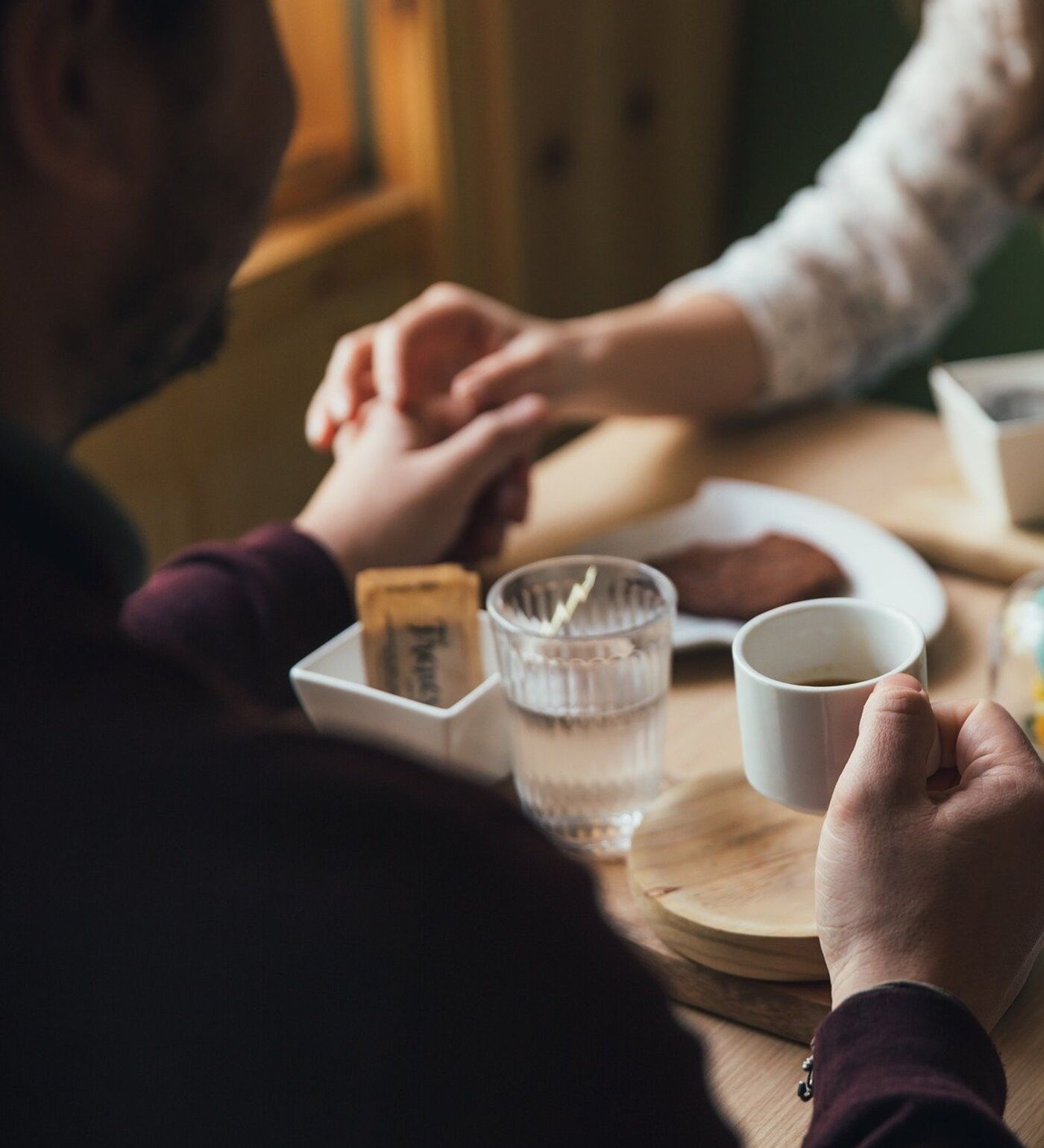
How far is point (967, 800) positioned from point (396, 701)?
0.34m

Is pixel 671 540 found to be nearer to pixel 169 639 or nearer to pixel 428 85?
pixel 169 639

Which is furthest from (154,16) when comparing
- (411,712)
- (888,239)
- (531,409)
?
(888,239)

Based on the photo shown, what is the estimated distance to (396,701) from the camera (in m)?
0.86

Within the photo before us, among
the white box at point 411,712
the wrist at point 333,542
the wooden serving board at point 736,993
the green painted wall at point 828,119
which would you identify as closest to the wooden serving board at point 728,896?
the wooden serving board at point 736,993

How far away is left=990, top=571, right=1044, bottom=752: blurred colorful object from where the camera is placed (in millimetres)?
917

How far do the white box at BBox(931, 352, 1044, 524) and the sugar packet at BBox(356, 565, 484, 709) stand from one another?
1.53 feet

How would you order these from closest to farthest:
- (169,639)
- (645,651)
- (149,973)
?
(149,973), (645,651), (169,639)

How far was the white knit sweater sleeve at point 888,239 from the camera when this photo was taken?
143 centimetres

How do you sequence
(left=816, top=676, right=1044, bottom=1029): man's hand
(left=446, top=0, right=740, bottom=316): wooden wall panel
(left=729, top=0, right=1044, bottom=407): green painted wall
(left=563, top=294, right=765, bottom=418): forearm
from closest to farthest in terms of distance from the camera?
(left=816, top=676, right=1044, bottom=1029): man's hand < (left=563, top=294, right=765, bottom=418): forearm < (left=446, top=0, right=740, bottom=316): wooden wall panel < (left=729, top=0, right=1044, bottom=407): green painted wall

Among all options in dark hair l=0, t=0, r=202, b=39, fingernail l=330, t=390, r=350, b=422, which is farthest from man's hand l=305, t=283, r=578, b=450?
dark hair l=0, t=0, r=202, b=39

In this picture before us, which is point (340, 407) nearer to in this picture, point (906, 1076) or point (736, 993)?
point (736, 993)

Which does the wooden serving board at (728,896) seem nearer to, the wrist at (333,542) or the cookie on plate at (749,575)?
the cookie on plate at (749,575)

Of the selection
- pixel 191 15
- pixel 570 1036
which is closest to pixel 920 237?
pixel 191 15

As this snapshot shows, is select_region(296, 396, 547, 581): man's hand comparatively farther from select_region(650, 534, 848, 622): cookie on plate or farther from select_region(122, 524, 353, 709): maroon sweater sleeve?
select_region(650, 534, 848, 622): cookie on plate
